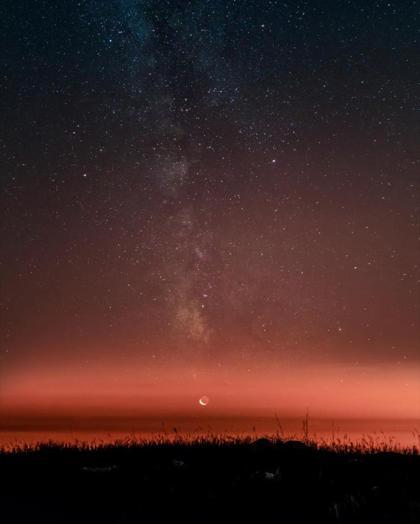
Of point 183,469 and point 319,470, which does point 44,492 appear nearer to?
point 183,469

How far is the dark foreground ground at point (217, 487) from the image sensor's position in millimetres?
7762

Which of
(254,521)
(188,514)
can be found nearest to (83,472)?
(188,514)

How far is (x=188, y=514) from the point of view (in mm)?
7781

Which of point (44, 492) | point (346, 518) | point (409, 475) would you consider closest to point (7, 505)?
point (44, 492)

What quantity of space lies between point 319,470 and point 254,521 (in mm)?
2811

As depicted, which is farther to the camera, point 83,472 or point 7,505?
point 83,472

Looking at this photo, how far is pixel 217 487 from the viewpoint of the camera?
8773 millimetres

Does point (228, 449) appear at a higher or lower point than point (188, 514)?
higher

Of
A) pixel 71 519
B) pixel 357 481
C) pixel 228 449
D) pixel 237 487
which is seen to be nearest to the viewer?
pixel 71 519

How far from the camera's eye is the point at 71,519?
7.96 m

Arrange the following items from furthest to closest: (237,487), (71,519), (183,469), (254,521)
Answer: (183,469) < (237,487) < (71,519) < (254,521)

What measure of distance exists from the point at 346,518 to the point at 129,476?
3.65 metres

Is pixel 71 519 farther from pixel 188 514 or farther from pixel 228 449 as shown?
pixel 228 449

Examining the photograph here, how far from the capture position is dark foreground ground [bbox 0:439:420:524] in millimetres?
7762
